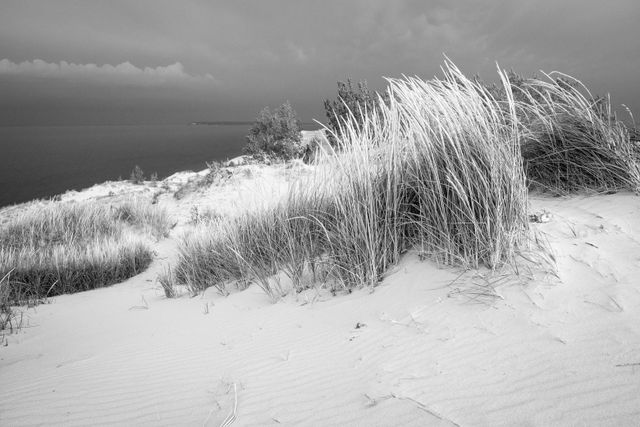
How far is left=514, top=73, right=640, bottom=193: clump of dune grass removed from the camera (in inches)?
132

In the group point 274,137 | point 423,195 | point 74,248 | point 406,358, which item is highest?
point 274,137

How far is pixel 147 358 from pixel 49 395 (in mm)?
631

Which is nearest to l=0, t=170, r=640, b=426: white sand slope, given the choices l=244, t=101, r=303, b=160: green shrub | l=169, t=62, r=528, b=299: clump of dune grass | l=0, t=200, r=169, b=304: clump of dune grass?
l=169, t=62, r=528, b=299: clump of dune grass

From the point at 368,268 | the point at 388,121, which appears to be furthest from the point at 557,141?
the point at 368,268

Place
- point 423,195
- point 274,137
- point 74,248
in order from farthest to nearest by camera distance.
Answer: point 274,137, point 74,248, point 423,195

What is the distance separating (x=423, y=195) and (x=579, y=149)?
2265mm

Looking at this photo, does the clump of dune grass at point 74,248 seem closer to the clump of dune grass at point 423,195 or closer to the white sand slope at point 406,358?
the white sand slope at point 406,358

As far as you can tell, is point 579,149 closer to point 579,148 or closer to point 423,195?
point 579,148

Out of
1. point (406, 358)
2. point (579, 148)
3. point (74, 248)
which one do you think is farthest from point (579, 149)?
point (74, 248)

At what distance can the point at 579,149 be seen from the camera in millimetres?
3838

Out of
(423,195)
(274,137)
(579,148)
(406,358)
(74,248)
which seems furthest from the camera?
(274,137)

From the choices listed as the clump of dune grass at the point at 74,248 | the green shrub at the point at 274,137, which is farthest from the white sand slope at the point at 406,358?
the green shrub at the point at 274,137

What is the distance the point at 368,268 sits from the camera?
2.91 m

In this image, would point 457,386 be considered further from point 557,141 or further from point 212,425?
point 557,141
